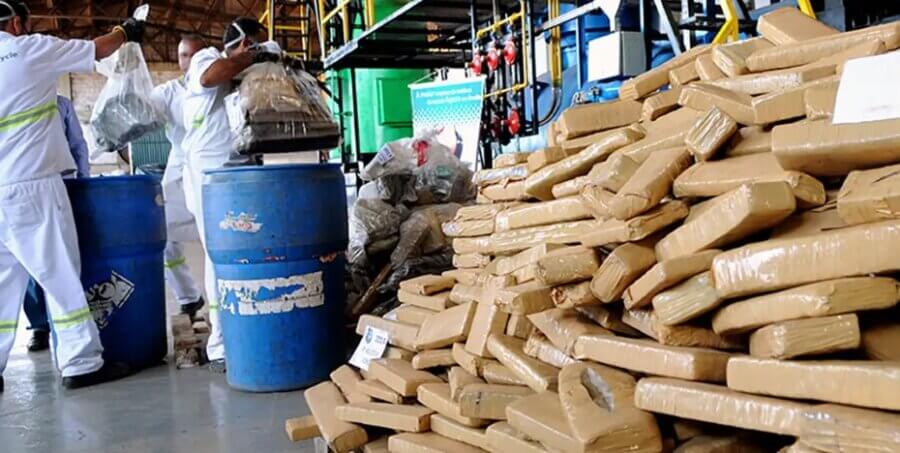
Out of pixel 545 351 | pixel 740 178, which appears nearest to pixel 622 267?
pixel 740 178

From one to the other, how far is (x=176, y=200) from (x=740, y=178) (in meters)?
3.91

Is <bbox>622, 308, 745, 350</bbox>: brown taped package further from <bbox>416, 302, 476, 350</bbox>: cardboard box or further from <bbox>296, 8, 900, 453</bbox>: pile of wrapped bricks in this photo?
<bbox>416, 302, 476, 350</bbox>: cardboard box

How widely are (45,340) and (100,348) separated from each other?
134 cm

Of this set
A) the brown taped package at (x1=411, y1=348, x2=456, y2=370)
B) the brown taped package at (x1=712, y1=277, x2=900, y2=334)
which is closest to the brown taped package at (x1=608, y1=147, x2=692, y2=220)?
the brown taped package at (x1=712, y1=277, x2=900, y2=334)

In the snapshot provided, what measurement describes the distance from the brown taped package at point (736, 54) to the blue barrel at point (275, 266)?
5.96ft

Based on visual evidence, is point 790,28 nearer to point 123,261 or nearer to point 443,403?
point 443,403

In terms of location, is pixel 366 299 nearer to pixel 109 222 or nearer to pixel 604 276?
pixel 109 222

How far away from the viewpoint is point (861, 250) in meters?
1.29

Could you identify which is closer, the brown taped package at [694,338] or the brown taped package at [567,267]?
the brown taped package at [694,338]

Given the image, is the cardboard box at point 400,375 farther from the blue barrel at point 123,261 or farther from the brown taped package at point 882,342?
the blue barrel at point 123,261

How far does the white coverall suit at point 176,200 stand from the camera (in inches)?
172

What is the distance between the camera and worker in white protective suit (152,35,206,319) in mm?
4384

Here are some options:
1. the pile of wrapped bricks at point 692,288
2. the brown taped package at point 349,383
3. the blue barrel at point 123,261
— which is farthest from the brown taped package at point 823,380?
the blue barrel at point 123,261

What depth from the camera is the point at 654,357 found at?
154 centimetres
